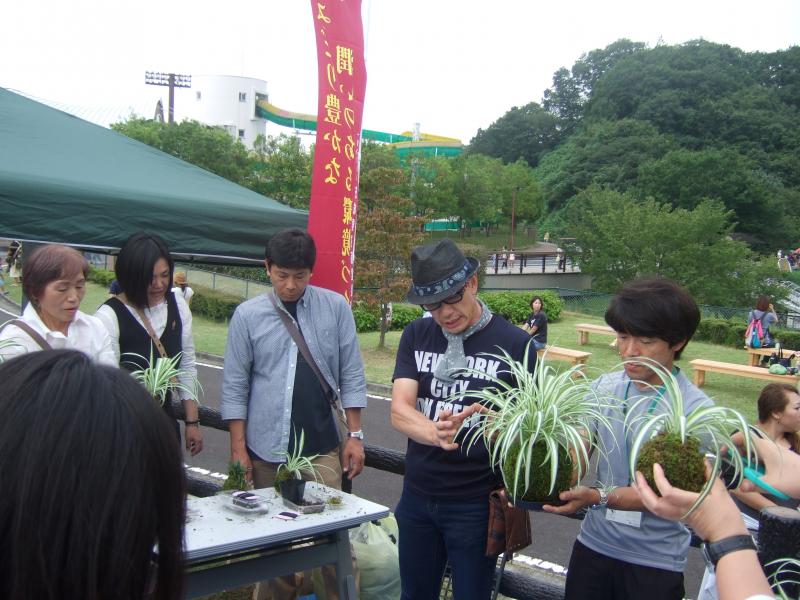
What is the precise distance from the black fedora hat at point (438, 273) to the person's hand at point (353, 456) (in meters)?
1.14

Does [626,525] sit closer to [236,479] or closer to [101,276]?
[236,479]

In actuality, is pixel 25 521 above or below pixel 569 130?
below

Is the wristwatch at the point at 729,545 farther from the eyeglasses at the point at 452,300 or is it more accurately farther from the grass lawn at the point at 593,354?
the grass lawn at the point at 593,354

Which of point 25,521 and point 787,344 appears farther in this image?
point 787,344

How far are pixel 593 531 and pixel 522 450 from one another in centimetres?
58

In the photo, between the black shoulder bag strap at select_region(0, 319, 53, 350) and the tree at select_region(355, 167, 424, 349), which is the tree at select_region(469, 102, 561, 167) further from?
the black shoulder bag strap at select_region(0, 319, 53, 350)

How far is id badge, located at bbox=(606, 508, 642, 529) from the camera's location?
2.50m

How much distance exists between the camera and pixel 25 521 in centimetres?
89

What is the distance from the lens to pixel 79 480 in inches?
36.1

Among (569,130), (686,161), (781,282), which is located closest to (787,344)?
(781,282)

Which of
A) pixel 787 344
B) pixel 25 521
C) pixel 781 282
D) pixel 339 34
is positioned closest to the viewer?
pixel 25 521

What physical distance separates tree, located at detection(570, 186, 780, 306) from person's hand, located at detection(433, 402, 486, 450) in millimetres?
24575

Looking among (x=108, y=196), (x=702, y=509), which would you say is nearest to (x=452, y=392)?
(x=702, y=509)

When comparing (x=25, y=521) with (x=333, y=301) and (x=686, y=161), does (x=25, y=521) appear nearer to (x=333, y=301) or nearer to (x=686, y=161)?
(x=333, y=301)
